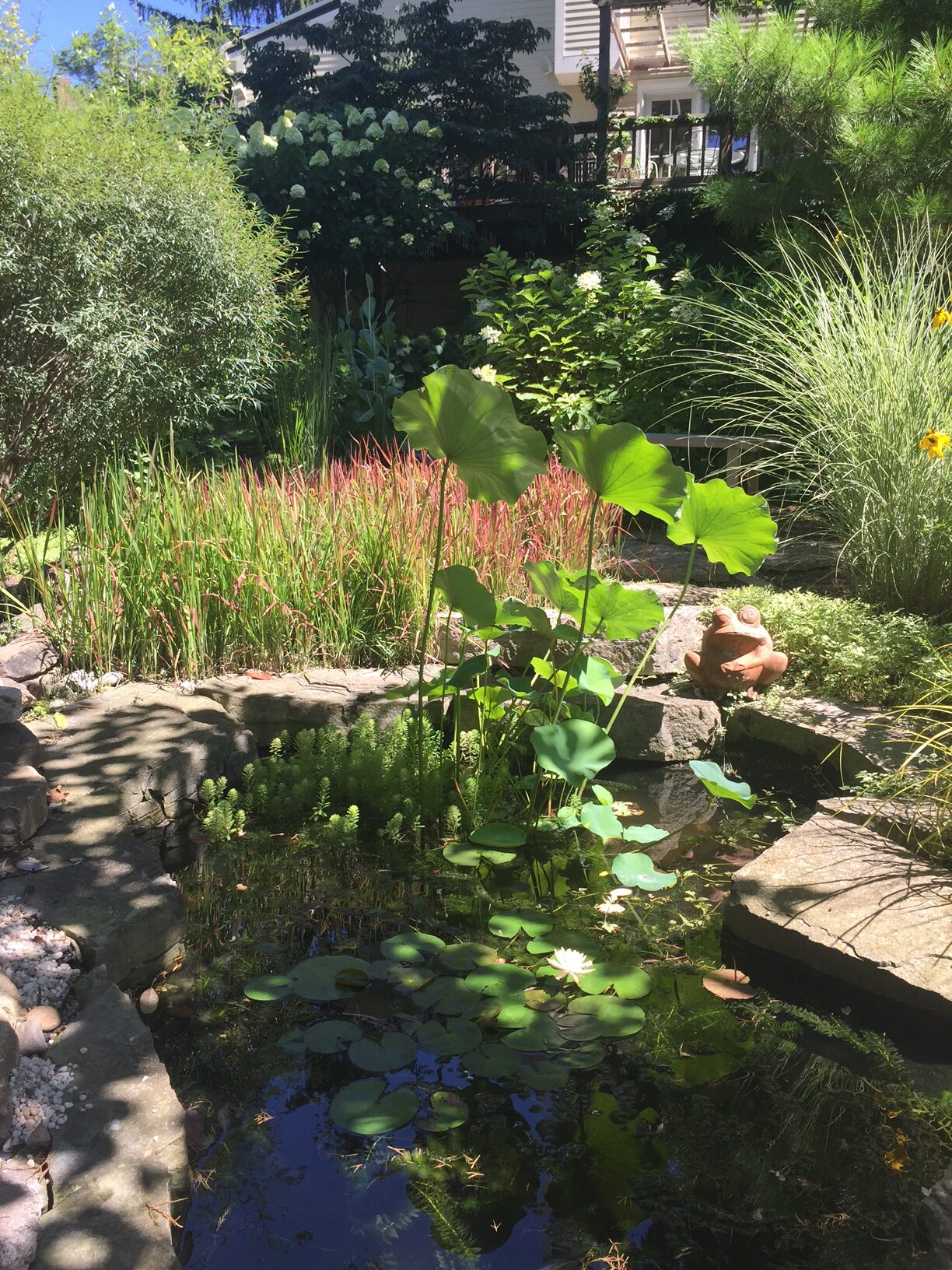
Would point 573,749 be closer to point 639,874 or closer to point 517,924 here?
point 639,874

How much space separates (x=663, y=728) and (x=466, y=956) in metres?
1.64

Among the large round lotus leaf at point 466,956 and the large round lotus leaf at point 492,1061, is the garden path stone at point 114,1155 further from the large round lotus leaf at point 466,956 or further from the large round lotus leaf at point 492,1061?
the large round lotus leaf at point 466,956

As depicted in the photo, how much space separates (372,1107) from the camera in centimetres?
183

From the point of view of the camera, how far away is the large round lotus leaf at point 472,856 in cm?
276

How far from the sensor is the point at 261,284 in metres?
6.68

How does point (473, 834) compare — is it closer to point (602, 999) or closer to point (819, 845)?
point (602, 999)

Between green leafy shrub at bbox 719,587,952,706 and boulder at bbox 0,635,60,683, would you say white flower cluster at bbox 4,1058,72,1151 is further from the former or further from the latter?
green leafy shrub at bbox 719,587,952,706

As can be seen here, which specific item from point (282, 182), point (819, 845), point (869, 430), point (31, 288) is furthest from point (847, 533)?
point (282, 182)

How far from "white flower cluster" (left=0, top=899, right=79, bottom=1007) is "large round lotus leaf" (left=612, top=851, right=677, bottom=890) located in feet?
4.34

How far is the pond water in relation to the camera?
1604 mm

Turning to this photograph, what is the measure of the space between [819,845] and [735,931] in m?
0.40

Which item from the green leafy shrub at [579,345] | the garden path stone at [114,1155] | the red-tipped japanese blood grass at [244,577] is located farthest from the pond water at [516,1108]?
the green leafy shrub at [579,345]

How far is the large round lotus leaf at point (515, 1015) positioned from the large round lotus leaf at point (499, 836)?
693 mm

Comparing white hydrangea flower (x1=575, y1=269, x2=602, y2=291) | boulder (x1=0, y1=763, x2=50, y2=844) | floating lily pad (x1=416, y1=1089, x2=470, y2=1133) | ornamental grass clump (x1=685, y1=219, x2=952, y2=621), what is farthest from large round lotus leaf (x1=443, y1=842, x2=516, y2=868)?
white hydrangea flower (x1=575, y1=269, x2=602, y2=291)
